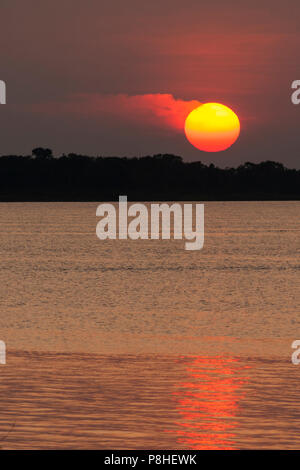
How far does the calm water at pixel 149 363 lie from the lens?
52.1 feet

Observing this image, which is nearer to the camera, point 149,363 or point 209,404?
point 209,404

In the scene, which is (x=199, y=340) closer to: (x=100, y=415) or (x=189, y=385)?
(x=189, y=385)

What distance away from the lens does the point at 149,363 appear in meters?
→ 23.6

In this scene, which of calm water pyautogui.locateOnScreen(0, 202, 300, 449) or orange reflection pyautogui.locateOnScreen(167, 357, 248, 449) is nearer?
orange reflection pyautogui.locateOnScreen(167, 357, 248, 449)

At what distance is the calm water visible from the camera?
1588cm

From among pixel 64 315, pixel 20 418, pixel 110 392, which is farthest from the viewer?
pixel 64 315

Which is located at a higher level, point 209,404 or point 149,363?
point 149,363

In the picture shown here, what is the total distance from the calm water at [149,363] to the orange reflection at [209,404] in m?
0.02

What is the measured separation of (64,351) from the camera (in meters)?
26.5

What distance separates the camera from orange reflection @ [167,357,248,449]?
15.5 metres

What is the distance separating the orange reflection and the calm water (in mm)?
25

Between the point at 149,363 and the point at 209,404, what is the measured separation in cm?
563
